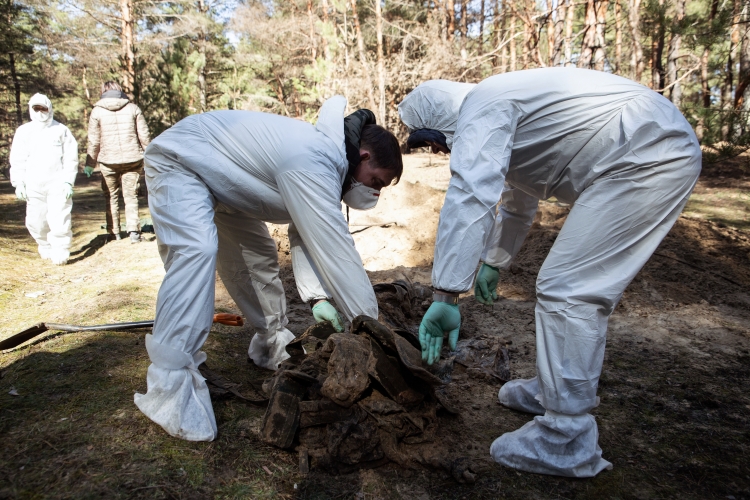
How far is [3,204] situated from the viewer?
391 inches

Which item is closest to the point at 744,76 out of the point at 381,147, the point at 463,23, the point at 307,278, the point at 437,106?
the point at 437,106

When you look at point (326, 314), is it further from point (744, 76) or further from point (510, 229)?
point (744, 76)

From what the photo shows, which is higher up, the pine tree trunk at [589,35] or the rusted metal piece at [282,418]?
the pine tree trunk at [589,35]

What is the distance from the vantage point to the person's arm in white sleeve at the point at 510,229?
8.77ft

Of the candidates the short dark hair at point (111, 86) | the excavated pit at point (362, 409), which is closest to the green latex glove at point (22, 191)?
the short dark hair at point (111, 86)

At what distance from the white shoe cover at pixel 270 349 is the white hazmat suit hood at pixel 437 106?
56.0 inches

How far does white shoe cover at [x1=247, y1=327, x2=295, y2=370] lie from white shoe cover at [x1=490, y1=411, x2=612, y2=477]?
1.37 meters

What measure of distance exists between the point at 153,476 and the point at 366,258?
4.40m

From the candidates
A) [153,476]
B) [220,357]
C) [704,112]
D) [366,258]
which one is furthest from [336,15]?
[153,476]

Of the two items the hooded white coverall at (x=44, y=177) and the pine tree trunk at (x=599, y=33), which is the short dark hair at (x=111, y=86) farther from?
the pine tree trunk at (x=599, y=33)

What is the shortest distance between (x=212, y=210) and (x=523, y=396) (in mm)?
1745

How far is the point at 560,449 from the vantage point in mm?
1920

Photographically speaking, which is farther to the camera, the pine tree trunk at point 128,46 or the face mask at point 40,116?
the pine tree trunk at point 128,46

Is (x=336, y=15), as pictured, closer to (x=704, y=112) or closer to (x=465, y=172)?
(x=704, y=112)
